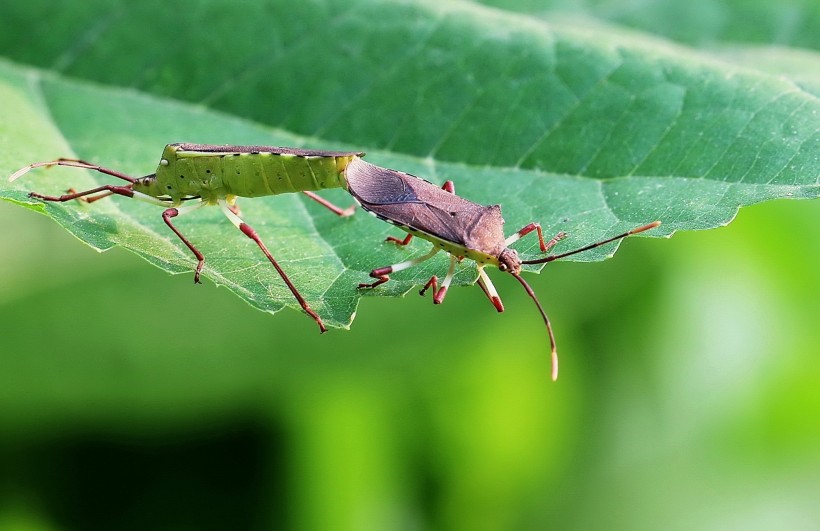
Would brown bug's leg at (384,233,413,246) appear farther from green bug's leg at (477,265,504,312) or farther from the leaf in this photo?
green bug's leg at (477,265,504,312)

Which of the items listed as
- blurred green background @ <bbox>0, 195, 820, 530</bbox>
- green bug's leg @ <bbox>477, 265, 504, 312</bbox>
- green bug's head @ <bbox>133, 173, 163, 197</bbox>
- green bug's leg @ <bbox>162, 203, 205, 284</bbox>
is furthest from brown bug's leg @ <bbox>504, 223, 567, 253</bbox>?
green bug's head @ <bbox>133, 173, 163, 197</bbox>

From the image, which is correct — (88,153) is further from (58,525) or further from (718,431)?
(718,431)

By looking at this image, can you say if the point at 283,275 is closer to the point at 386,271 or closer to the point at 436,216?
the point at 386,271

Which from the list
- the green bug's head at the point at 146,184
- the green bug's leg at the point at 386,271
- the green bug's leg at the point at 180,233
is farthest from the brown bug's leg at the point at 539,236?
the green bug's head at the point at 146,184

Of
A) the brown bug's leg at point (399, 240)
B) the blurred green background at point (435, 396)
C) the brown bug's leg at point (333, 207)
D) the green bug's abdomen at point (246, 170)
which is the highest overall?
the green bug's abdomen at point (246, 170)

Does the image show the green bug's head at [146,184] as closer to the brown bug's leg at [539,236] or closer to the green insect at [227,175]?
the green insect at [227,175]

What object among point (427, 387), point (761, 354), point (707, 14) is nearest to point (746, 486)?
point (761, 354)
